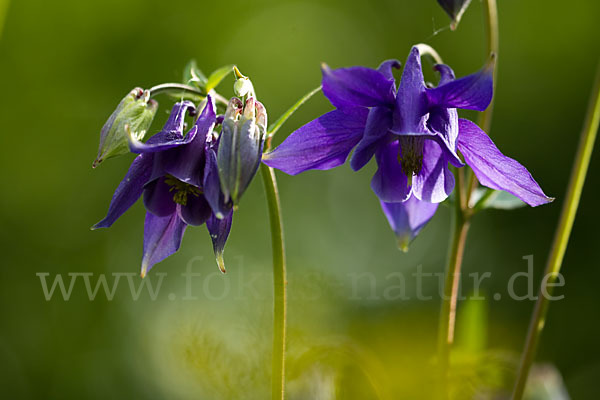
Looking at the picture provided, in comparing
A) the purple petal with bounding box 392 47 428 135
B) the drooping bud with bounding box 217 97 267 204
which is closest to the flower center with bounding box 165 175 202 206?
the drooping bud with bounding box 217 97 267 204

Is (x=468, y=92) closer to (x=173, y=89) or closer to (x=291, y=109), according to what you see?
(x=291, y=109)

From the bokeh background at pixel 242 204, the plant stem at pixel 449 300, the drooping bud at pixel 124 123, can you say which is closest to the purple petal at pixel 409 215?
the plant stem at pixel 449 300

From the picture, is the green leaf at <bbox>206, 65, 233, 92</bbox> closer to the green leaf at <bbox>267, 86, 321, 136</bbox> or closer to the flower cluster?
the flower cluster

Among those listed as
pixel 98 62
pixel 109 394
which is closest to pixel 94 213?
pixel 98 62

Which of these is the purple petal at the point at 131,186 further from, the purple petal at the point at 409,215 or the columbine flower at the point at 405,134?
the purple petal at the point at 409,215

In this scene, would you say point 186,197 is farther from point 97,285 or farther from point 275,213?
point 97,285

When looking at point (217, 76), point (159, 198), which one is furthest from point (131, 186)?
point (217, 76)
